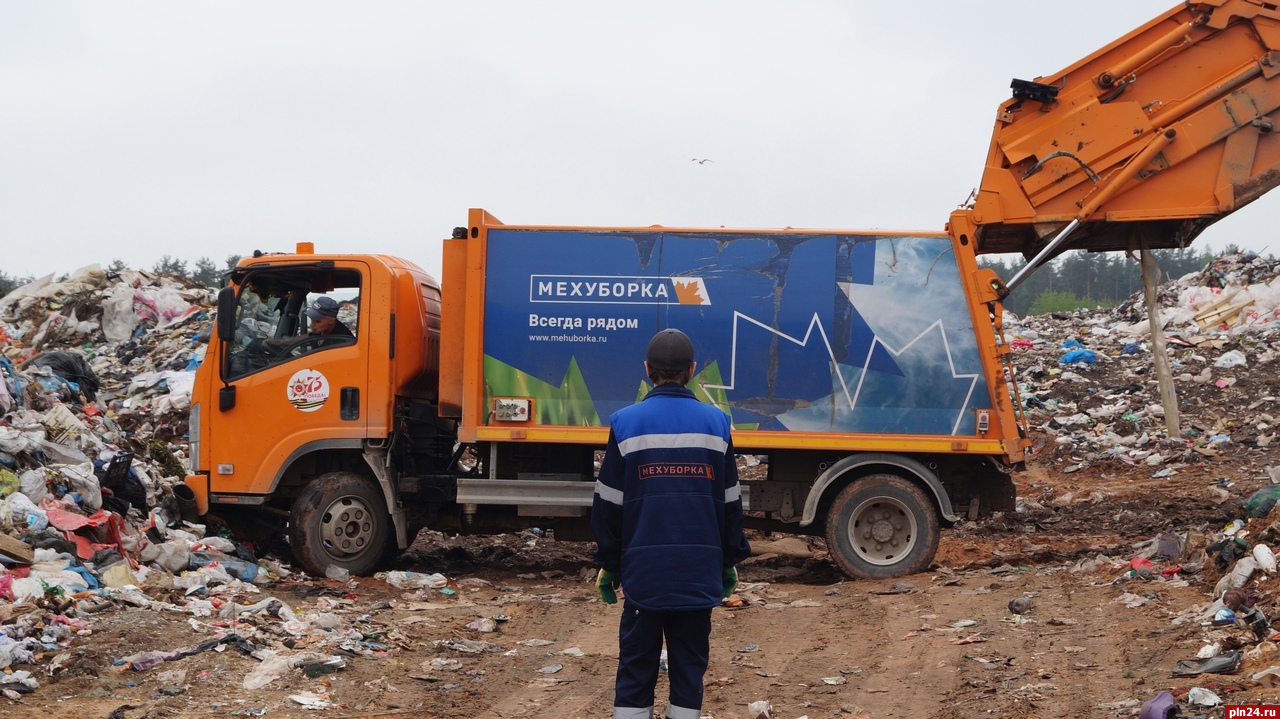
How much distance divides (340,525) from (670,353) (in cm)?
511

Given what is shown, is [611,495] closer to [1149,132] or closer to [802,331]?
[802,331]

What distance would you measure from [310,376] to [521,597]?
7.27 ft

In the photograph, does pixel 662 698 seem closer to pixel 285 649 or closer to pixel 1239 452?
pixel 285 649

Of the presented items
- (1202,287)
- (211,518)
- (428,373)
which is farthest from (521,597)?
(1202,287)

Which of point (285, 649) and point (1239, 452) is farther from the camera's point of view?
point (1239, 452)

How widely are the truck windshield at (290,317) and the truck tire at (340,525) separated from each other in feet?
3.22

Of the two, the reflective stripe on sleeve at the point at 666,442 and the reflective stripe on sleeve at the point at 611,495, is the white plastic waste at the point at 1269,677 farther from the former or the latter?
the reflective stripe on sleeve at the point at 611,495

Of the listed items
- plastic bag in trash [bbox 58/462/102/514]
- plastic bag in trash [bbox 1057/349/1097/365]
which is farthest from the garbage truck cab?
plastic bag in trash [bbox 1057/349/1097/365]

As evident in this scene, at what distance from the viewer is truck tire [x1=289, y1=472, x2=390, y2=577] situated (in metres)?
8.00

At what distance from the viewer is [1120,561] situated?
7.72 meters

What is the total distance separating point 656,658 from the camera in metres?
3.73

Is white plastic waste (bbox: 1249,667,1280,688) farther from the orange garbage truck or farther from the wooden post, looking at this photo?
the wooden post

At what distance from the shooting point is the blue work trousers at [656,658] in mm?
3691

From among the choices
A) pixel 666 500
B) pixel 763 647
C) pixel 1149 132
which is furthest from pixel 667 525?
pixel 1149 132
